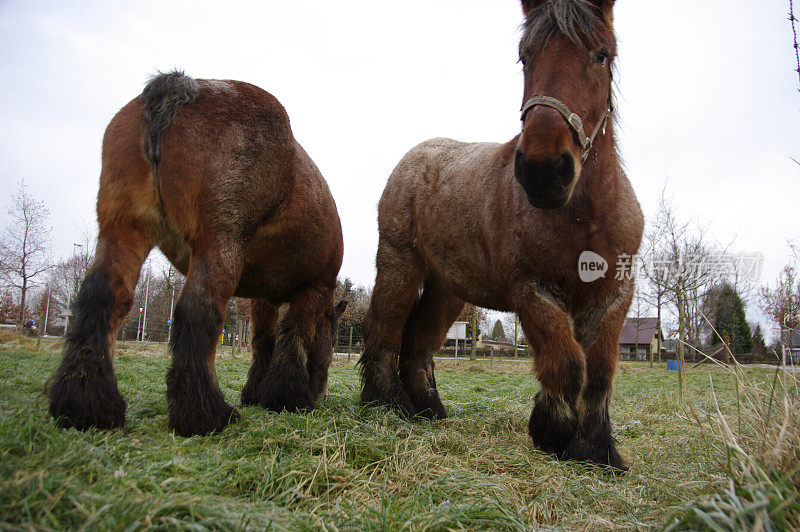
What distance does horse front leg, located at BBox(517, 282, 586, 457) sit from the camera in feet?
9.33

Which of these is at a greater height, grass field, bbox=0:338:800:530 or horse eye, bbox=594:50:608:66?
horse eye, bbox=594:50:608:66

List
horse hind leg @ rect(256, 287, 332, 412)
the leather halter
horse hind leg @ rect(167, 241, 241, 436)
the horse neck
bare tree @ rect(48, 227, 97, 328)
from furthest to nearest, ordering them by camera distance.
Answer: bare tree @ rect(48, 227, 97, 328)
horse hind leg @ rect(256, 287, 332, 412)
the horse neck
horse hind leg @ rect(167, 241, 241, 436)
the leather halter

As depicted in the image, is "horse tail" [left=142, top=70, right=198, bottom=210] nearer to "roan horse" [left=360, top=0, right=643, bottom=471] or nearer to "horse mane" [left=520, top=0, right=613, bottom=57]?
"roan horse" [left=360, top=0, right=643, bottom=471]

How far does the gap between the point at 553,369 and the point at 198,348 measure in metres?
→ 2.21

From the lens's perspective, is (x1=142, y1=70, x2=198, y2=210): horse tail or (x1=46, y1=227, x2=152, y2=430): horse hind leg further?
(x1=142, y1=70, x2=198, y2=210): horse tail

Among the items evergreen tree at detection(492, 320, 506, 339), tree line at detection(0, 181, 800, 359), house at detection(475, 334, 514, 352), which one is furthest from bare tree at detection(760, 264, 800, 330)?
evergreen tree at detection(492, 320, 506, 339)

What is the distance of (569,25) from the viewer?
2.85 m

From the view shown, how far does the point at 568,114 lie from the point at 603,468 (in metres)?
2.12

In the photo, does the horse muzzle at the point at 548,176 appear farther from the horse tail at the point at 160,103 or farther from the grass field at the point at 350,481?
the horse tail at the point at 160,103

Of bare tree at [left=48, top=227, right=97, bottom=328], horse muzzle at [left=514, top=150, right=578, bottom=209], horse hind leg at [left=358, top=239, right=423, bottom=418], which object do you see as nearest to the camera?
horse muzzle at [left=514, top=150, right=578, bottom=209]

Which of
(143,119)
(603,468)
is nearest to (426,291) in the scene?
(603,468)

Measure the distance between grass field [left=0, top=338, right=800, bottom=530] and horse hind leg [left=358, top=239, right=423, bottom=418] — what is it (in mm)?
1444

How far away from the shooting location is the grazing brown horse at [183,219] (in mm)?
2494

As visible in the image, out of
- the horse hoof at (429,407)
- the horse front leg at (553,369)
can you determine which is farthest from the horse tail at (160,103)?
the horse hoof at (429,407)
